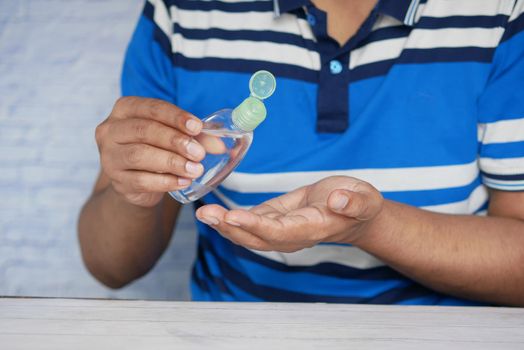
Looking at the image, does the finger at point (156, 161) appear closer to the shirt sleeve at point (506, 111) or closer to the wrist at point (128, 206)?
the wrist at point (128, 206)

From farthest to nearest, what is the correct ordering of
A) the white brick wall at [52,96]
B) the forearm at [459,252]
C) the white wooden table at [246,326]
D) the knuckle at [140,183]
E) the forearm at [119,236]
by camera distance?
the white brick wall at [52,96]
the forearm at [119,236]
the forearm at [459,252]
the knuckle at [140,183]
the white wooden table at [246,326]

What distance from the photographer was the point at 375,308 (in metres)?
0.66

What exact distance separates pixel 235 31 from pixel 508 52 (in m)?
0.37

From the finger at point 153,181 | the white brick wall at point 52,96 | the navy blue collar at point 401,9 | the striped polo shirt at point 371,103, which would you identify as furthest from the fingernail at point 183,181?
the white brick wall at point 52,96

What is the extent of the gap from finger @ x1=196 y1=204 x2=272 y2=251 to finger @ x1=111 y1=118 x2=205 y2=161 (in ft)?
0.21

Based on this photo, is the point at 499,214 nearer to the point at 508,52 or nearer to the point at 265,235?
the point at 508,52

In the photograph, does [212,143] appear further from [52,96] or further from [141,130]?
[52,96]

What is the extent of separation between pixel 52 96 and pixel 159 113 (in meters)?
0.67

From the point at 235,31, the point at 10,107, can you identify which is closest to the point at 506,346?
the point at 235,31

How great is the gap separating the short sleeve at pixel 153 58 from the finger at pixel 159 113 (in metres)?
0.22

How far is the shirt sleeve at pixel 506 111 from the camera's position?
2.72 feet

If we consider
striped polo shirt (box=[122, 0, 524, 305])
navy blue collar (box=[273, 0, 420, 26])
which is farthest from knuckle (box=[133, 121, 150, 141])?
navy blue collar (box=[273, 0, 420, 26])

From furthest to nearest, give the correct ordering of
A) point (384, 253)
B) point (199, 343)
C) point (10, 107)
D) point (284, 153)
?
point (10, 107) → point (284, 153) → point (384, 253) → point (199, 343)

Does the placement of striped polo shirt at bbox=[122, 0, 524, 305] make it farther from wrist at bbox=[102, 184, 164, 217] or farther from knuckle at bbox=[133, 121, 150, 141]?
knuckle at bbox=[133, 121, 150, 141]
